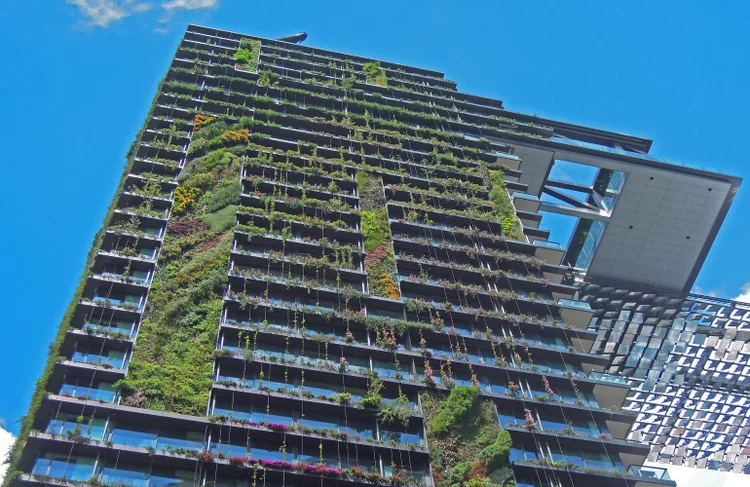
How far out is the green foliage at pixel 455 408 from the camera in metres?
37.2

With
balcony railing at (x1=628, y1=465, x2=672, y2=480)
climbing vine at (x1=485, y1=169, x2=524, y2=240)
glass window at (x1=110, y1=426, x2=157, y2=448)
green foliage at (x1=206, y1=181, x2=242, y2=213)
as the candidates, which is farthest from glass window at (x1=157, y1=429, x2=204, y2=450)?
climbing vine at (x1=485, y1=169, x2=524, y2=240)

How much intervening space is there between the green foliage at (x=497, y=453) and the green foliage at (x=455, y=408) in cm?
211

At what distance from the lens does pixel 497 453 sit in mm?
36281

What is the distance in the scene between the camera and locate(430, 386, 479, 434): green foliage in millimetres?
37188

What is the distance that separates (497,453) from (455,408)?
123 inches

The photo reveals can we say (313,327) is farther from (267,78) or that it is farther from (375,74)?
(375,74)

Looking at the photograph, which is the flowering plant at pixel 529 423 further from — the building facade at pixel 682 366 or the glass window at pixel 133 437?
the building facade at pixel 682 366

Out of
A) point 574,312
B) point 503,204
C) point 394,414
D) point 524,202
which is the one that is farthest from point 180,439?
point 524,202

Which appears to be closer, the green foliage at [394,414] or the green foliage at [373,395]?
the green foliage at [394,414]

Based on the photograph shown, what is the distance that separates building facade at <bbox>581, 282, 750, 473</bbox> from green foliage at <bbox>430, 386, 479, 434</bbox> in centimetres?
3921

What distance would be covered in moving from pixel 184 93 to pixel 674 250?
164 ft

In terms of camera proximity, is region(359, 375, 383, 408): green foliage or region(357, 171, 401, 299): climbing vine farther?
region(357, 171, 401, 299): climbing vine

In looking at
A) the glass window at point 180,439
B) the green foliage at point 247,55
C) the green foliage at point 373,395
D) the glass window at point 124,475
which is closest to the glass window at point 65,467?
the glass window at point 124,475

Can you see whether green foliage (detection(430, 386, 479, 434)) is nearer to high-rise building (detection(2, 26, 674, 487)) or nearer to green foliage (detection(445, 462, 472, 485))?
high-rise building (detection(2, 26, 674, 487))
